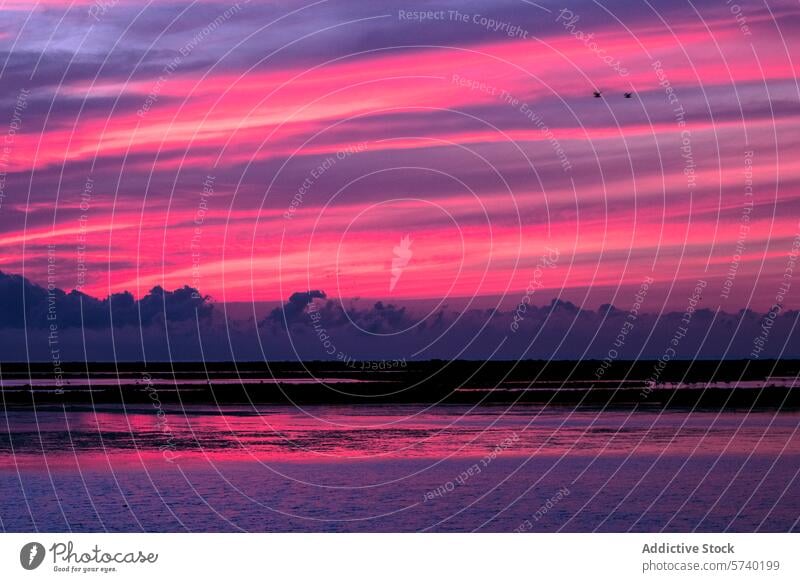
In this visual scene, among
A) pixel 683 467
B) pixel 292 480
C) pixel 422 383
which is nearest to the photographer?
pixel 292 480

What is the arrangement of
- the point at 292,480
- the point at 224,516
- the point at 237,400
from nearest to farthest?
the point at 224,516 → the point at 292,480 → the point at 237,400

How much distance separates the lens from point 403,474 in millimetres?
43156

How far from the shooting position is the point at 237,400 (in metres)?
79.2

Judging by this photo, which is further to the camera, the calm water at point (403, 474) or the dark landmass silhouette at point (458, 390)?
the dark landmass silhouette at point (458, 390)

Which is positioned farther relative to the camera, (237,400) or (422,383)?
(422,383)

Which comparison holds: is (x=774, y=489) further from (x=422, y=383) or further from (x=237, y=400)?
(x=422, y=383)

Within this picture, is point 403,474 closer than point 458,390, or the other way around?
point 403,474

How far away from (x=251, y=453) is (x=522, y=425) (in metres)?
16.2

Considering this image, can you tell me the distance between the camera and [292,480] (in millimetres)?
41562

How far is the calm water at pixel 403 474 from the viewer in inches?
1438

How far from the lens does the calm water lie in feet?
120

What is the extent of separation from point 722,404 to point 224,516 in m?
43.9

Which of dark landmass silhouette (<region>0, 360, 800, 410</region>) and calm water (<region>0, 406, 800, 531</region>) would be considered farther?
dark landmass silhouette (<region>0, 360, 800, 410</region>)
